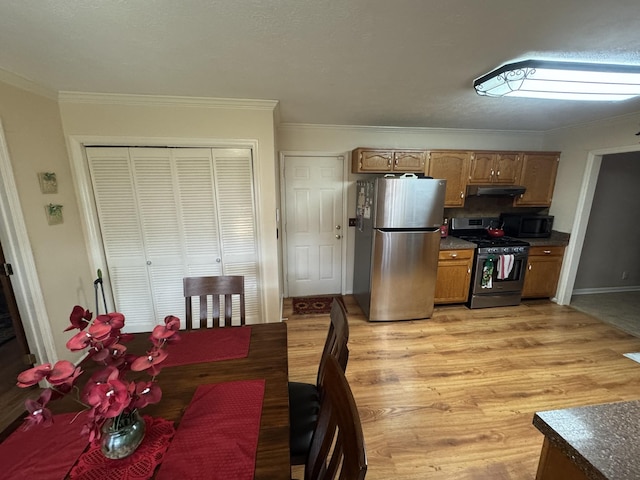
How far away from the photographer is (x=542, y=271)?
3426mm

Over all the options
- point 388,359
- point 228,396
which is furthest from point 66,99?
point 388,359

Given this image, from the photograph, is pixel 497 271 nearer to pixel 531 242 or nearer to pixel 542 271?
pixel 531 242

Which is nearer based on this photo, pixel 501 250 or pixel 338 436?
pixel 338 436

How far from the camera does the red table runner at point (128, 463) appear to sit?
768 mm

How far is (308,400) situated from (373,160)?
2.71 metres

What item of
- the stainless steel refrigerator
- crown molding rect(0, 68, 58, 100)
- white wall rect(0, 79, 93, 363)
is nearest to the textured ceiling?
crown molding rect(0, 68, 58, 100)

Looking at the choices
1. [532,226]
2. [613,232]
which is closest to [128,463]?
[532,226]

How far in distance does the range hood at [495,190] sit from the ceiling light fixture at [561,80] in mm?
1406

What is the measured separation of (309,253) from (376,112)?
6.57ft

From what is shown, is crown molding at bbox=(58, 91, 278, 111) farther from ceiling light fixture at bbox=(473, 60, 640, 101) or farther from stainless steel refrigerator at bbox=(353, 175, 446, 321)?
ceiling light fixture at bbox=(473, 60, 640, 101)

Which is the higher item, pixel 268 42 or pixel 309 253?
pixel 268 42

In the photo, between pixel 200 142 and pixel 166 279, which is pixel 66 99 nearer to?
pixel 200 142

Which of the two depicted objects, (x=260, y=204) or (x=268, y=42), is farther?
(x=260, y=204)

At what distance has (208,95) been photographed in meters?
2.19
